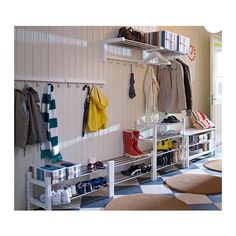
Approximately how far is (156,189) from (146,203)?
0.51 meters

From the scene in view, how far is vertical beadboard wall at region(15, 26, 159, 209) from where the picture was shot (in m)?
2.85

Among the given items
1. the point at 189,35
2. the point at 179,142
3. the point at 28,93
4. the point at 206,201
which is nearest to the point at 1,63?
the point at 28,93

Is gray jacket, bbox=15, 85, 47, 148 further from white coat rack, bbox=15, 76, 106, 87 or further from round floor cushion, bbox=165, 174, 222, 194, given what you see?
round floor cushion, bbox=165, 174, 222, 194

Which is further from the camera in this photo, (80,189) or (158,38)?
(158,38)

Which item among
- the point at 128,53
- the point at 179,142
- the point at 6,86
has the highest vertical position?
the point at 128,53

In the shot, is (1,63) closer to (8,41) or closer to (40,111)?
(8,41)

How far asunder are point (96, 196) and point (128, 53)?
1.87 meters

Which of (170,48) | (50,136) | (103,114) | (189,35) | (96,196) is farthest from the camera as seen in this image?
(189,35)

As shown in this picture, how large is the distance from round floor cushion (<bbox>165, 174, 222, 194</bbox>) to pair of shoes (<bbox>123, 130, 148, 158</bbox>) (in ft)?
1.66

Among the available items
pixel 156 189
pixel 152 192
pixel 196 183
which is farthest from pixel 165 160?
pixel 152 192

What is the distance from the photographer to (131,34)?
12.4ft

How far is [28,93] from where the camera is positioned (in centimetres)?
279

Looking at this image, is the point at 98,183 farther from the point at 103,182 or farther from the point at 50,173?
the point at 50,173

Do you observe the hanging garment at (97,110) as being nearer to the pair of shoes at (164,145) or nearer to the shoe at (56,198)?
the shoe at (56,198)
